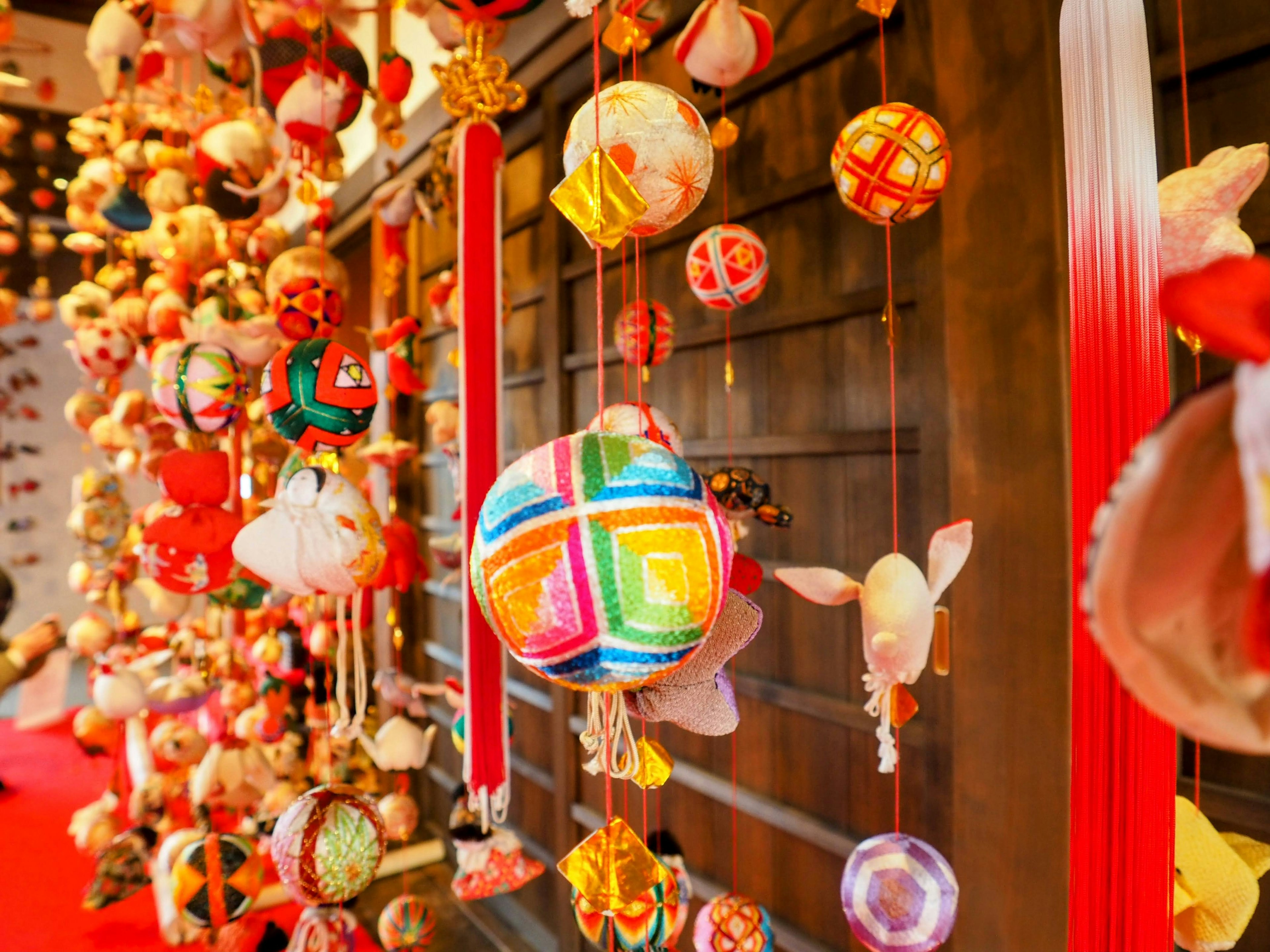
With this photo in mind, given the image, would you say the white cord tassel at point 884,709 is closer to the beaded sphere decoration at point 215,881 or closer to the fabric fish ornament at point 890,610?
the fabric fish ornament at point 890,610

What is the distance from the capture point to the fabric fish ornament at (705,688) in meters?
0.54

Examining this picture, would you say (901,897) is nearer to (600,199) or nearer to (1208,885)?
(1208,885)

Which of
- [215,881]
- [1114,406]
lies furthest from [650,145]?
[215,881]

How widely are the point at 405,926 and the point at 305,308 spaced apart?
1038mm

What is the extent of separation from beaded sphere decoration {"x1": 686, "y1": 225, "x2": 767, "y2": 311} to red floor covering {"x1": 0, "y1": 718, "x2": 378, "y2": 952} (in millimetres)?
1357

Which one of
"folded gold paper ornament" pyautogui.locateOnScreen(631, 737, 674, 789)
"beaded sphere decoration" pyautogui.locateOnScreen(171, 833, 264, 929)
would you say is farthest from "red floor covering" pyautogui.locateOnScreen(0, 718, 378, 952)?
"folded gold paper ornament" pyautogui.locateOnScreen(631, 737, 674, 789)

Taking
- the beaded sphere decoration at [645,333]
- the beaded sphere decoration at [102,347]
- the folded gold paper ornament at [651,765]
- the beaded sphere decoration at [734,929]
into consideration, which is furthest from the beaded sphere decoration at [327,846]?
the beaded sphere decoration at [102,347]

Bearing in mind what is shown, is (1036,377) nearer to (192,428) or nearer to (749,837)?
(749,837)

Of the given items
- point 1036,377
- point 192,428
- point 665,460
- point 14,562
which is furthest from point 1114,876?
point 14,562

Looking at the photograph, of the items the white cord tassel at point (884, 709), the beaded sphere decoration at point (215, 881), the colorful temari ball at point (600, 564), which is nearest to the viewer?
the colorful temari ball at point (600, 564)

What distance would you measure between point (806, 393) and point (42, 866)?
2.66 meters

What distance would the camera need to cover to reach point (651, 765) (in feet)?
1.91

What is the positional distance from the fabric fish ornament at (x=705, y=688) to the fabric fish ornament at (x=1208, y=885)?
34 centimetres

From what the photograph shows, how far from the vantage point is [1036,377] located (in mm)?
891
